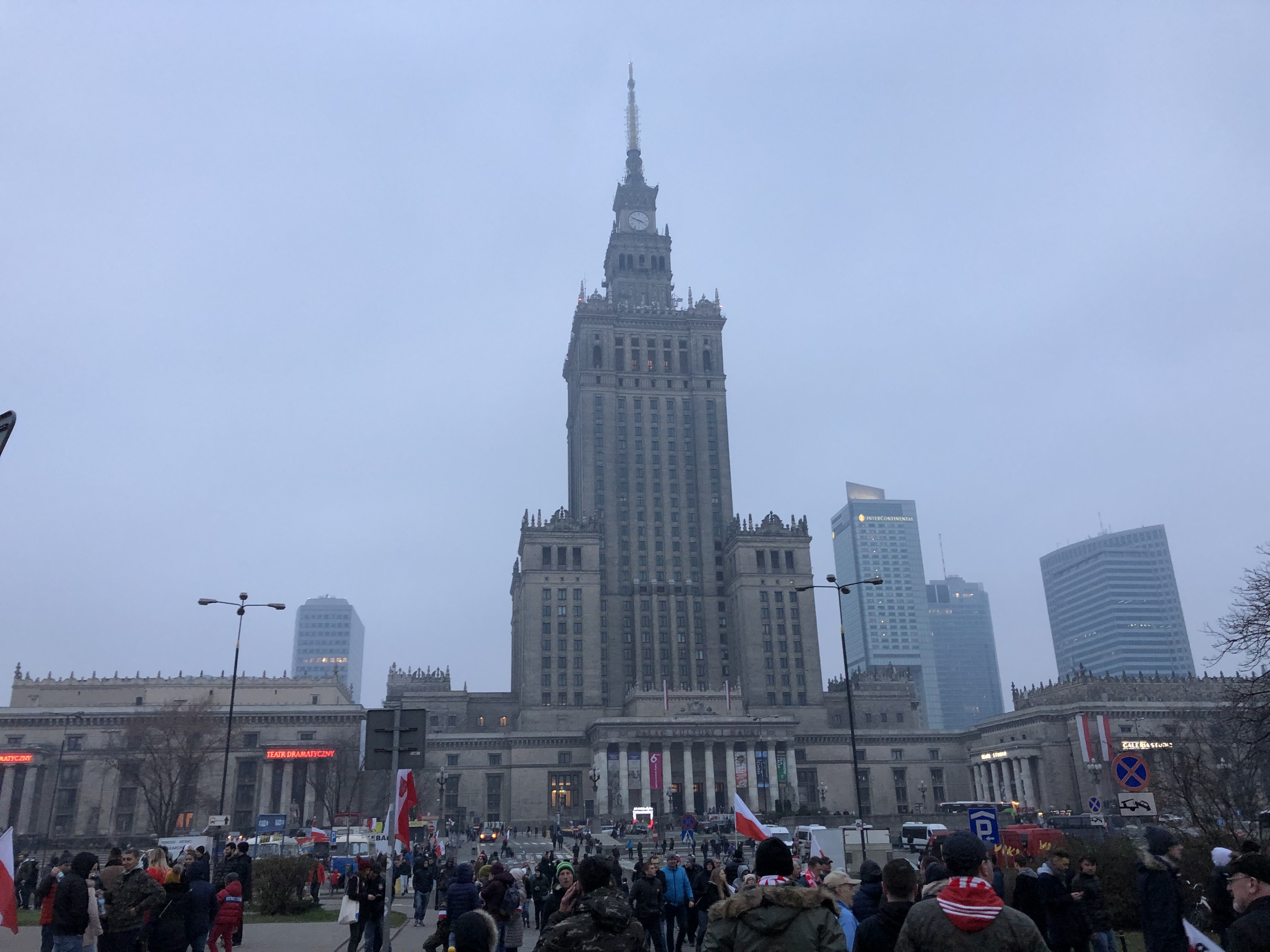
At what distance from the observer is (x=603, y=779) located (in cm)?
11219

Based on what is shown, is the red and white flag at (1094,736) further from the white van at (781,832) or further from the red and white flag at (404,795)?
the red and white flag at (404,795)

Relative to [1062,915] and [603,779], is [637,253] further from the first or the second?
[1062,915]

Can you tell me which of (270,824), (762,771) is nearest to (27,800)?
(270,824)

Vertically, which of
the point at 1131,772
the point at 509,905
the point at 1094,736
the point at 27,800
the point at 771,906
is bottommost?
the point at 509,905

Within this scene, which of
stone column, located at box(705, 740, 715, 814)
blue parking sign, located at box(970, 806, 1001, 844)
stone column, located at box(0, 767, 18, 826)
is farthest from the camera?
stone column, located at box(705, 740, 715, 814)

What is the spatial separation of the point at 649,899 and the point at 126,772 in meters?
100

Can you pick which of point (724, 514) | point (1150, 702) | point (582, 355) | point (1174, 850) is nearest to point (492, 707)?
point (724, 514)

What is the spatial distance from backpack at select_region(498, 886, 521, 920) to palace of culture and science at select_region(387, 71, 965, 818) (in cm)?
9079

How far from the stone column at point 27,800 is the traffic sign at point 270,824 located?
4597 centimetres

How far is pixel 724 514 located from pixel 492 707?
43.3m

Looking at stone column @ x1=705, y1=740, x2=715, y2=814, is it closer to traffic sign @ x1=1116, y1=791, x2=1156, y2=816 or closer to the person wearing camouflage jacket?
traffic sign @ x1=1116, y1=791, x2=1156, y2=816

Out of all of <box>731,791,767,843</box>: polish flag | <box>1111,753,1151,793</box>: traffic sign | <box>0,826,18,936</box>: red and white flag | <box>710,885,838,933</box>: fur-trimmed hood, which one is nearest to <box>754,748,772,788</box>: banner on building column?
<box>731,791,767,843</box>: polish flag

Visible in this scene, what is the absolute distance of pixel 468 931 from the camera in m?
9.70

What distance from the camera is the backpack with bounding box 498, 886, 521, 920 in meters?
15.0
